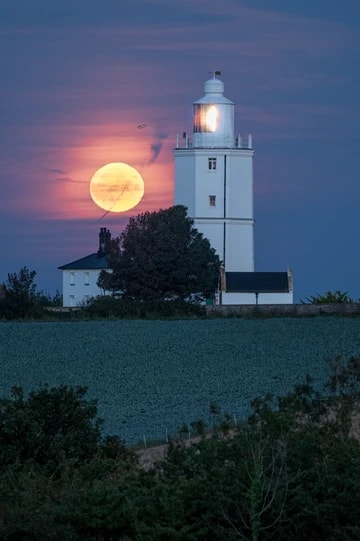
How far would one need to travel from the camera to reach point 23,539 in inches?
574

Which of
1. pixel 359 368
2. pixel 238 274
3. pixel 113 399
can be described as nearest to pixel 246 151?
pixel 238 274

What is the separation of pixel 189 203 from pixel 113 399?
53.4m

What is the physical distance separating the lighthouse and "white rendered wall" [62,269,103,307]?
22.6 ft

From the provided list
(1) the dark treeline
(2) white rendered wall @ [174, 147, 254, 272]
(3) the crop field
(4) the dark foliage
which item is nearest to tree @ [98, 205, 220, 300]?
(2) white rendered wall @ [174, 147, 254, 272]

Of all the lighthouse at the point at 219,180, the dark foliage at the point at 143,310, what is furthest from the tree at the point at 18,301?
the lighthouse at the point at 219,180

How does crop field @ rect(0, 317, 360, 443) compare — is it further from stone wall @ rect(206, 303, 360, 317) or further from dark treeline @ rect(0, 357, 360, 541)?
dark treeline @ rect(0, 357, 360, 541)

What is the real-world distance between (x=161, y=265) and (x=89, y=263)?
53.4ft

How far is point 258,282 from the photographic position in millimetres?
75312

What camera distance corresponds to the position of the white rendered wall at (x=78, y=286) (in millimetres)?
88562

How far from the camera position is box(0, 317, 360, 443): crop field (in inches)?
1232

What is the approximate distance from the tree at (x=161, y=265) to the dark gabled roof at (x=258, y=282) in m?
0.90

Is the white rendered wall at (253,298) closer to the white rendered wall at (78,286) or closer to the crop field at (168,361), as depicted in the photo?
the white rendered wall at (78,286)

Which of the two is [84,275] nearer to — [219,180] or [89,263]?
[89,263]

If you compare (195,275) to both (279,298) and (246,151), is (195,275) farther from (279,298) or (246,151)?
(246,151)
